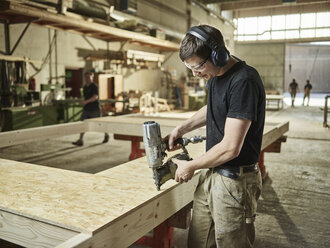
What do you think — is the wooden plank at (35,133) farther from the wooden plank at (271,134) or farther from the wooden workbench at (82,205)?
the wooden plank at (271,134)

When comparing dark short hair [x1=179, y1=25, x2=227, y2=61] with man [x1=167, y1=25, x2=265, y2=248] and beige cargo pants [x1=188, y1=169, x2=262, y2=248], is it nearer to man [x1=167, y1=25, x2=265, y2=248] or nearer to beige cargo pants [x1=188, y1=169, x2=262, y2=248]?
man [x1=167, y1=25, x2=265, y2=248]

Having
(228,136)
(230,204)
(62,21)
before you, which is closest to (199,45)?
(228,136)

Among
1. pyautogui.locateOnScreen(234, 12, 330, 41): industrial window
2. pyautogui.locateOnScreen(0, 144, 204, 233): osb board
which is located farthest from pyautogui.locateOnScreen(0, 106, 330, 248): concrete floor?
pyautogui.locateOnScreen(234, 12, 330, 41): industrial window

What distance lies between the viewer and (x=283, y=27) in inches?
886

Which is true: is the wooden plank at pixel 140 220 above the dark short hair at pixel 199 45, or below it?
below

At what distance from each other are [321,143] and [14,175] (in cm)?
760

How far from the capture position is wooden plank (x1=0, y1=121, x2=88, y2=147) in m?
3.88

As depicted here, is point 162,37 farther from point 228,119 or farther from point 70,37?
point 228,119

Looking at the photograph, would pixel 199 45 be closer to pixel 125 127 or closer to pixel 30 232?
pixel 30 232

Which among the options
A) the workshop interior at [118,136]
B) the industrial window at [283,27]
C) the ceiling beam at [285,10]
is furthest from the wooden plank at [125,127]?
the ceiling beam at [285,10]

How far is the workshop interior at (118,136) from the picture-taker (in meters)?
1.79

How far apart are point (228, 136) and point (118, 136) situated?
4.19 metres

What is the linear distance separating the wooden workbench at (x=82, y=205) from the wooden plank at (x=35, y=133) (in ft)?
4.43

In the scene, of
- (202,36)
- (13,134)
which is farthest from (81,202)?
(13,134)
